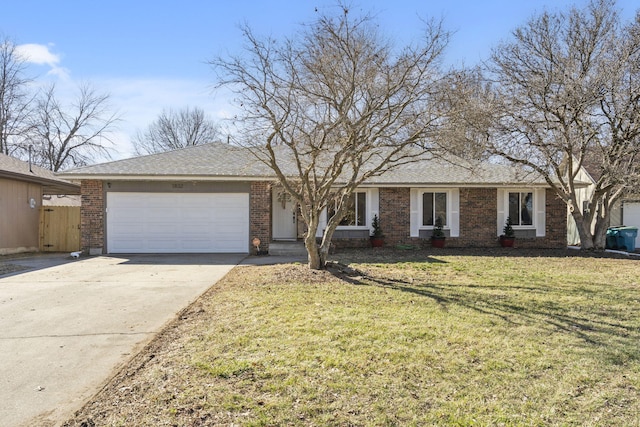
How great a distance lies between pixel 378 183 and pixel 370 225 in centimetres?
154

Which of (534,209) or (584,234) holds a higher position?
(534,209)

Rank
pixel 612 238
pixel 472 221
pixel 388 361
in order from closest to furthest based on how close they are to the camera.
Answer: pixel 388 361
pixel 472 221
pixel 612 238

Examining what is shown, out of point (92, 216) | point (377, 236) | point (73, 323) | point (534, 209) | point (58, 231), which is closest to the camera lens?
point (73, 323)

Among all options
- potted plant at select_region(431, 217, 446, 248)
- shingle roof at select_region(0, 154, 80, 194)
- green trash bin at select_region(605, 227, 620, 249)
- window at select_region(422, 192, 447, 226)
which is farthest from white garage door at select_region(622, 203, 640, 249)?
shingle roof at select_region(0, 154, 80, 194)

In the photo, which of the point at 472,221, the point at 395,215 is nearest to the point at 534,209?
the point at 472,221

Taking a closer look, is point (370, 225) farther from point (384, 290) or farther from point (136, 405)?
point (136, 405)

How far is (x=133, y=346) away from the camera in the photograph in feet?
15.2

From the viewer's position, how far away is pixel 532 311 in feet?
19.8

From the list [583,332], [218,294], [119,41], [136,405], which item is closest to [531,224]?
[583,332]

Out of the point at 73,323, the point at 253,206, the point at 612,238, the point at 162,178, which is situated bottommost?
the point at 73,323

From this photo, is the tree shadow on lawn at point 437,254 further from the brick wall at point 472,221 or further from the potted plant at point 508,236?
the brick wall at point 472,221

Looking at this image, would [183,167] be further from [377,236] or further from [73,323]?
[73,323]

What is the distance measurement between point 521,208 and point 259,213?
9.42 meters

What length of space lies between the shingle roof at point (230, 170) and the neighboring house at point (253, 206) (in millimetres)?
32
